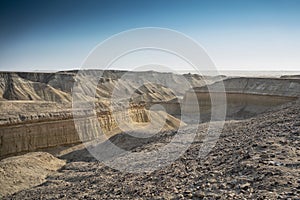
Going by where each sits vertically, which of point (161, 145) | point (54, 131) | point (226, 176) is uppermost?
point (226, 176)

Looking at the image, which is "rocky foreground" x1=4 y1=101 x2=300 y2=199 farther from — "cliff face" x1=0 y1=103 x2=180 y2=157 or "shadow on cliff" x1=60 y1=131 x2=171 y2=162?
"cliff face" x1=0 y1=103 x2=180 y2=157

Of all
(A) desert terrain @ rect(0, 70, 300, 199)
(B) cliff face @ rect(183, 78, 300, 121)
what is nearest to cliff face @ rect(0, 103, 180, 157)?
(A) desert terrain @ rect(0, 70, 300, 199)

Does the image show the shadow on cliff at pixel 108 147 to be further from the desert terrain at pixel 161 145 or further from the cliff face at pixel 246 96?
the cliff face at pixel 246 96

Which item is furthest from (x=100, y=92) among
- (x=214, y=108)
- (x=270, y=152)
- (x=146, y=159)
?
(x=270, y=152)

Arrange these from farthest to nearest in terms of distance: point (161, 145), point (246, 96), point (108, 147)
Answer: point (246, 96)
point (108, 147)
point (161, 145)

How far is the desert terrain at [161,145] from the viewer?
17.4ft

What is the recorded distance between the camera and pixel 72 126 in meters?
19.3

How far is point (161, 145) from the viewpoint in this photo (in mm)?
12242

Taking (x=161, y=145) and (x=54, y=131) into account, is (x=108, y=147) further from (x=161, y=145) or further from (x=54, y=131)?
(x=161, y=145)

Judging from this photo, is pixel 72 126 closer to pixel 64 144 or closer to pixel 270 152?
pixel 64 144

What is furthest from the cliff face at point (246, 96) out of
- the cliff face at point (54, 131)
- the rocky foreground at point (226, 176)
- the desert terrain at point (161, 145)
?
the rocky foreground at point (226, 176)

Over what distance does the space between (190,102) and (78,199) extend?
102 ft

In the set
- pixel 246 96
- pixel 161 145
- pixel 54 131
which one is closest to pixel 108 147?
pixel 54 131

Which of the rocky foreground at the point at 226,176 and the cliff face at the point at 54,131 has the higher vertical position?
the rocky foreground at the point at 226,176
